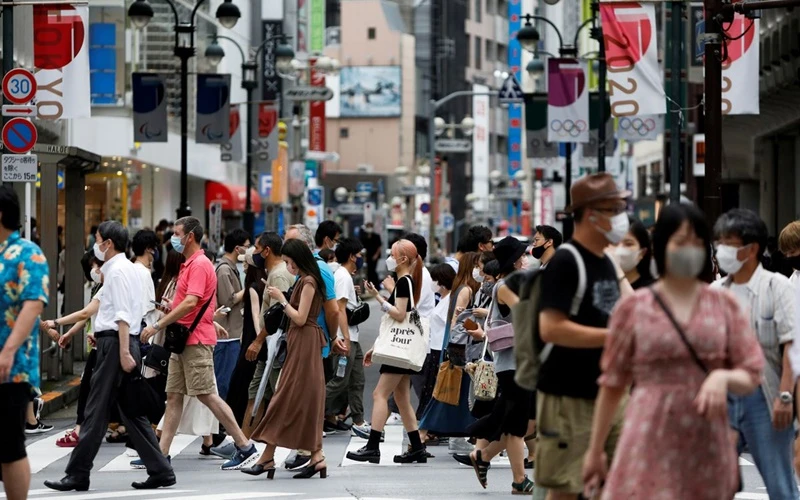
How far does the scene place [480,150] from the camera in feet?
491

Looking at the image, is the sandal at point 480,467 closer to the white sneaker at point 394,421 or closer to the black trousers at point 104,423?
the black trousers at point 104,423

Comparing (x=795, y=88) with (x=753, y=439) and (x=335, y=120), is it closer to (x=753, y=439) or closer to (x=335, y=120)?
(x=753, y=439)

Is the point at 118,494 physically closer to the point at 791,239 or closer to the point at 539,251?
the point at 539,251

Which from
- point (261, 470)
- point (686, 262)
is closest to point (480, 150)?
point (261, 470)

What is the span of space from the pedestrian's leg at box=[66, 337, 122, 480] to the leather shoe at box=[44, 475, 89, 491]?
0.11 ft

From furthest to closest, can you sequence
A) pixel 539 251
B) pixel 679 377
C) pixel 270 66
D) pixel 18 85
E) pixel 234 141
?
pixel 270 66 < pixel 234 141 < pixel 18 85 < pixel 539 251 < pixel 679 377

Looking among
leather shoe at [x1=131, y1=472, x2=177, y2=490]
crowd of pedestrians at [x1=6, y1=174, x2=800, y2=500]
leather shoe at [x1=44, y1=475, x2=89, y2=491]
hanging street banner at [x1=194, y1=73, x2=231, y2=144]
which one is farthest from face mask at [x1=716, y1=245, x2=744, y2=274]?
hanging street banner at [x1=194, y1=73, x2=231, y2=144]

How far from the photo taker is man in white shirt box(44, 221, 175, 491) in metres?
12.2

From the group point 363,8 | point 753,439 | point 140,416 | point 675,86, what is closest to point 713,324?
point 753,439

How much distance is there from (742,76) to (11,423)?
14.4 meters

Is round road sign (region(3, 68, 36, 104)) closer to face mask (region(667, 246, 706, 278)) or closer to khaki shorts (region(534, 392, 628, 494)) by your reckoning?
khaki shorts (region(534, 392, 628, 494))

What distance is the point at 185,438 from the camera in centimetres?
1688

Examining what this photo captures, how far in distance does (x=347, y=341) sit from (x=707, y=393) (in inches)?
350

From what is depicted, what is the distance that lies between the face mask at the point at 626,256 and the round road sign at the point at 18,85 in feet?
40.5
